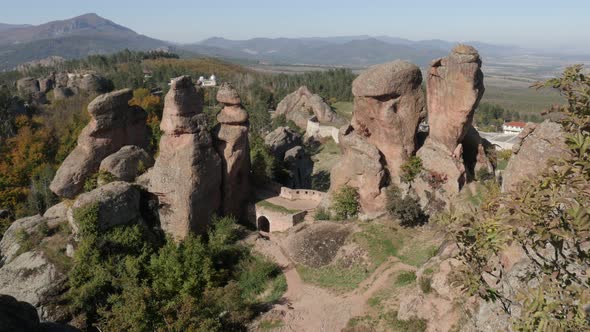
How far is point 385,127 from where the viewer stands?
2744 cm

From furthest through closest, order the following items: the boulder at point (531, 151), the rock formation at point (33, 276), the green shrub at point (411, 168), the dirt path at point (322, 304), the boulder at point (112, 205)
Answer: the green shrub at point (411, 168)
the boulder at point (112, 205)
the rock formation at point (33, 276)
the dirt path at point (322, 304)
the boulder at point (531, 151)

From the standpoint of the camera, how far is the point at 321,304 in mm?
22484

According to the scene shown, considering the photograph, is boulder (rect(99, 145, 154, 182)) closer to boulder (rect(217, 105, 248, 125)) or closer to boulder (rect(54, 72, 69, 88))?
boulder (rect(217, 105, 248, 125))

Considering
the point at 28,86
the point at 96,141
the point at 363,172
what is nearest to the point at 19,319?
the point at 363,172

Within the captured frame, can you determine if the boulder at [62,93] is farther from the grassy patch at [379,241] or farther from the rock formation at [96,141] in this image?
the grassy patch at [379,241]

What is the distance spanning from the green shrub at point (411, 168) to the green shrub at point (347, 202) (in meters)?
3.42

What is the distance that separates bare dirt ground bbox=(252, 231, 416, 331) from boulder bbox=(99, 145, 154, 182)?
1545cm

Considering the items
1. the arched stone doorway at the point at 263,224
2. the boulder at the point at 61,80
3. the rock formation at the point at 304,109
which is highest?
the arched stone doorway at the point at 263,224

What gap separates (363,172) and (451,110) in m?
6.51

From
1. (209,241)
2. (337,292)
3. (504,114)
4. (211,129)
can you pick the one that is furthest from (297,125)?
(504,114)

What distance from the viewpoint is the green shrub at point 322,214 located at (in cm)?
2955

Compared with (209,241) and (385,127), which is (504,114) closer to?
(385,127)

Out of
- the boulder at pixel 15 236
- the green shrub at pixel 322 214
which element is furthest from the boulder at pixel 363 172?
the boulder at pixel 15 236

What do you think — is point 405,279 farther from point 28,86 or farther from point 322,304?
point 28,86
